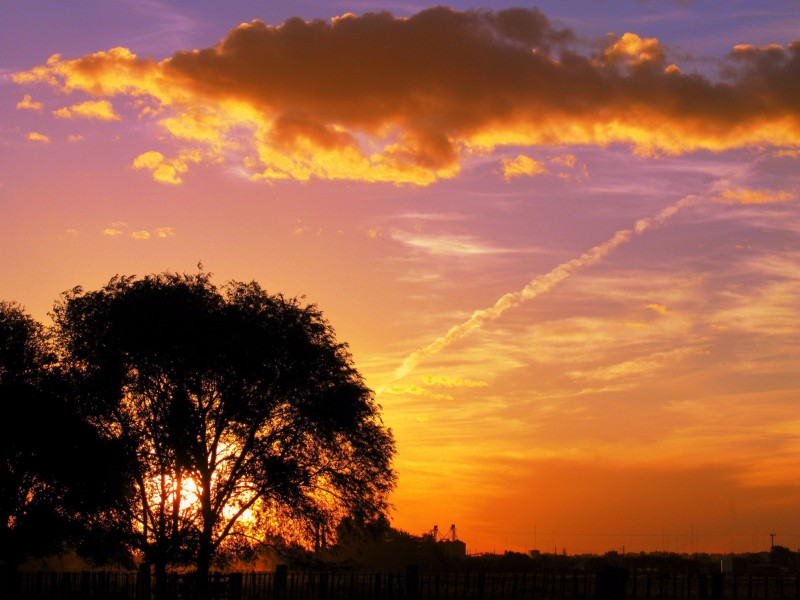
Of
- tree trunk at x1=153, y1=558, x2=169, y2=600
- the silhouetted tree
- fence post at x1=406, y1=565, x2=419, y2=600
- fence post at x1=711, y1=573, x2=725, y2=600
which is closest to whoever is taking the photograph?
fence post at x1=711, y1=573, x2=725, y2=600

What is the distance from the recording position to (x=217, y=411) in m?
52.8

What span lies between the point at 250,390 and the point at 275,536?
27.6 ft

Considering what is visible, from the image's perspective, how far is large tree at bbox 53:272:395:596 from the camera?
52219 mm

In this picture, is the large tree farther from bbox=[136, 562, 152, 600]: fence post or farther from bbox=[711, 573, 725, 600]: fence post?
bbox=[711, 573, 725, 600]: fence post

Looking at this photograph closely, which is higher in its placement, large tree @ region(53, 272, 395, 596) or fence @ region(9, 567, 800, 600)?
large tree @ region(53, 272, 395, 596)

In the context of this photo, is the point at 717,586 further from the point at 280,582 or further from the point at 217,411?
the point at 217,411

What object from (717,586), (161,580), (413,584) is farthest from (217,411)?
(717,586)

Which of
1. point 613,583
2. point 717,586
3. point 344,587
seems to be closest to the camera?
point 613,583

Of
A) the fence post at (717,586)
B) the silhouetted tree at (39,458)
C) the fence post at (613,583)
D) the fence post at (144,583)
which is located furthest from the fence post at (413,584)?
the silhouetted tree at (39,458)

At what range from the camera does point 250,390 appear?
52938 mm

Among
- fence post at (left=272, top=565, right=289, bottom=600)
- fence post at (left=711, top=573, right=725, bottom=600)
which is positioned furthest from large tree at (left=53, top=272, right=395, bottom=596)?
fence post at (left=711, top=573, right=725, bottom=600)

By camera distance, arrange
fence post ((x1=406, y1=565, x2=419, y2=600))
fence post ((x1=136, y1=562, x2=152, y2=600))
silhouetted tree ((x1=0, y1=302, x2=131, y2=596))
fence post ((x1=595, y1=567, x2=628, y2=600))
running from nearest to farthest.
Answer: fence post ((x1=595, y1=567, x2=628, y2=600)) → fence post ((x1=406, y1=565, x2=419, y2=600)) → fence post ((x1=136, y1=562, x2=152, y2=600)) → silhouetted tree ((x1=0, y1=302, x2=131, y2=596))

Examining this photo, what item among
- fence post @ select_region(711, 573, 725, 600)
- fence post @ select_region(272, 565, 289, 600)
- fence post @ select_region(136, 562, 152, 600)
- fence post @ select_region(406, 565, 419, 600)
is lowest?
fence post @ select_region(136, 562, 152, 600)

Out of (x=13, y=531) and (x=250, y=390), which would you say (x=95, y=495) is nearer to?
(x=250, y=390)
